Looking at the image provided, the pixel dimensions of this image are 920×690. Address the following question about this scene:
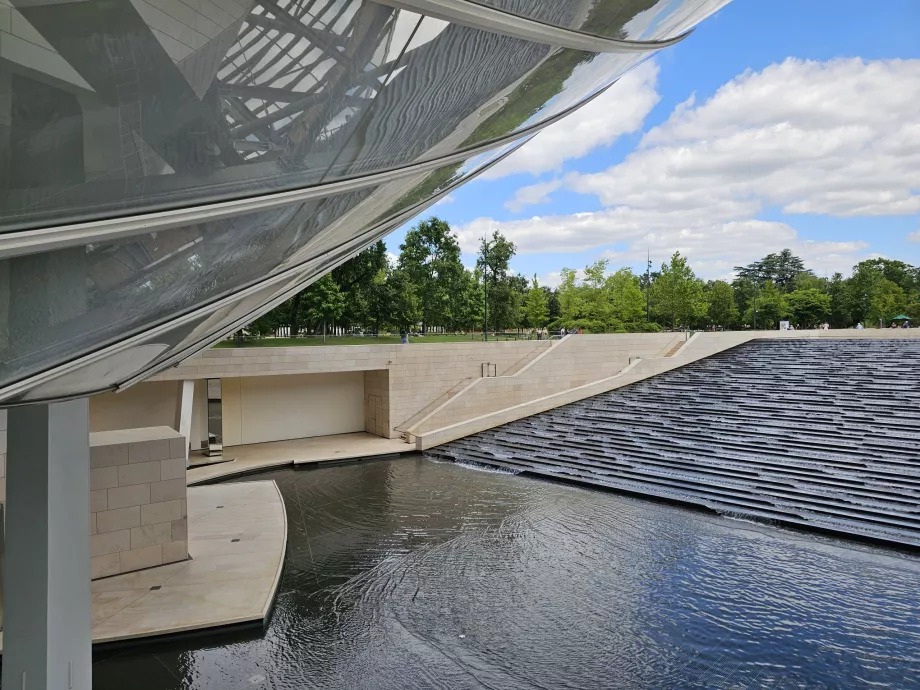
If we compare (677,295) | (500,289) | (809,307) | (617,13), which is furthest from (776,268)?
(617,13)

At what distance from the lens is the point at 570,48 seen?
2047 mm

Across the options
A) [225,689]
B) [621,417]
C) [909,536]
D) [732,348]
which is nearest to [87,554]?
[225,689]

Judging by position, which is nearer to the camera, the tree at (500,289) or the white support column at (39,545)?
the white support column at (39,545)

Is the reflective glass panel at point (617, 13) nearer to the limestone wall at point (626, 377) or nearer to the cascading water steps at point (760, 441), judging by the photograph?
the cascading water steps at point (760, 441)

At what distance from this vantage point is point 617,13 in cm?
195

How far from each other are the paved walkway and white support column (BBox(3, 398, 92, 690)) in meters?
2.95

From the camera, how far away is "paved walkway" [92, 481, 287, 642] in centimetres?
700

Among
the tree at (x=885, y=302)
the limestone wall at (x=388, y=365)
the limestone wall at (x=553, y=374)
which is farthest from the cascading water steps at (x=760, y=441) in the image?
the tree at (x=885, y=302)

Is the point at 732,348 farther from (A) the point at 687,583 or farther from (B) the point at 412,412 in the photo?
(A) the point at 687,583

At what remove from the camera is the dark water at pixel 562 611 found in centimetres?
609

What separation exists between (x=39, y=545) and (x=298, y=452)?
13.2 metres

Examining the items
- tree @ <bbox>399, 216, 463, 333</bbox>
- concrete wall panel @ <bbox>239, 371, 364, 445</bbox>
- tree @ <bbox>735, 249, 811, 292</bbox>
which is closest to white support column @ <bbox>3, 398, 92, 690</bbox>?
concrete wall panel @ <bbox>239, 371, 364, 445</bbox>

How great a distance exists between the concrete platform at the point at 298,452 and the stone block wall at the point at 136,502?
5483mm

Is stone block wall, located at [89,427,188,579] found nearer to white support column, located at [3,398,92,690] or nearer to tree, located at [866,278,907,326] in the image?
white support column, located at [3,398,92,690]
